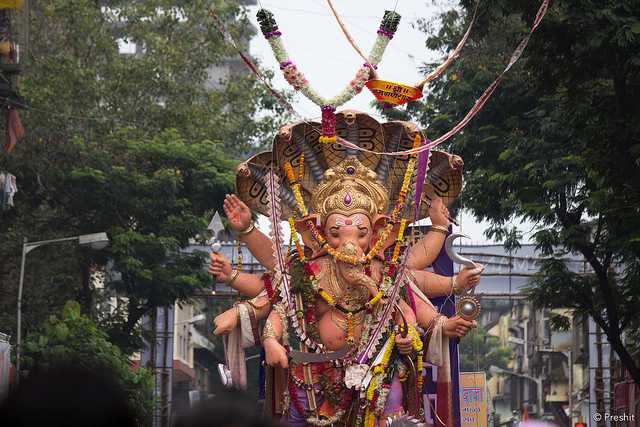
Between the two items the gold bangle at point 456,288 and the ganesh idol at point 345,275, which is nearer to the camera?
the ganesh idol at point 345,275

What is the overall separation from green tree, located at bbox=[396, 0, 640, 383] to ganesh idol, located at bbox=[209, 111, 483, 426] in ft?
5.29

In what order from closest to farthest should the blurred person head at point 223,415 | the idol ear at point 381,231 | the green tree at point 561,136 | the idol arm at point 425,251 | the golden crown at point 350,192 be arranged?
the blurred person head at point 223,415, the golden crown at point 350,192, the idol ear at point 381,231, the idol arm at point 425,251, the green tree at point 561,136

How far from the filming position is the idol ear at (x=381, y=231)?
38.2ft

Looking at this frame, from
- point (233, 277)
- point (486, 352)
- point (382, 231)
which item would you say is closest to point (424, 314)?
point (382, 231)

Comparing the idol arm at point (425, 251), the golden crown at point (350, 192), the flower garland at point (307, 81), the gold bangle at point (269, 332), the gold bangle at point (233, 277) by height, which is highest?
the flower garland at point (307, 81)

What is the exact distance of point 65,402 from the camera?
2721 millimetres

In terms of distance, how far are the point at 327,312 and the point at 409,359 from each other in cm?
81

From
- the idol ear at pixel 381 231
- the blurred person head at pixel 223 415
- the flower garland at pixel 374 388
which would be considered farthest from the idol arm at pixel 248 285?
the blurred person head at pixel 223 415

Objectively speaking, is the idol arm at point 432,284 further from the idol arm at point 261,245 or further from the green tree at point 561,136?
the green tree at point 561,136

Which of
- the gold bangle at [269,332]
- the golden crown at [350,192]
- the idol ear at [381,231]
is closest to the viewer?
the gold bangle at [269,332]

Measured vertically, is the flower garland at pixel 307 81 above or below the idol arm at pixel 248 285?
above

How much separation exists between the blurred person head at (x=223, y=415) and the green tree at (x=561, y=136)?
9391mm

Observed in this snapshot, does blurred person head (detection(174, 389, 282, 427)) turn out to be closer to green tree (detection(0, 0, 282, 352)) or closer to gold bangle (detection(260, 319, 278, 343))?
gold bangle (detection(260, 319, 278, 343))

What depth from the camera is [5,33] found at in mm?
21016
